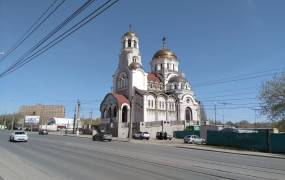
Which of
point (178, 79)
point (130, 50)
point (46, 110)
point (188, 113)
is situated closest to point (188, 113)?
point (188, 113)

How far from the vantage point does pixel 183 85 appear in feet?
268

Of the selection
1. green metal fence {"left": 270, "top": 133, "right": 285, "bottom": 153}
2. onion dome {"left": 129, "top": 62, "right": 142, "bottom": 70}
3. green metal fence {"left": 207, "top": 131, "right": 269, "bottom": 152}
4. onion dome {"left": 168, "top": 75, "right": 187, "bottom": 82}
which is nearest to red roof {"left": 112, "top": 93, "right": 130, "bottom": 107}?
onion dome {"left": 129, "top": 62, "right": 142, "bottom": 70}

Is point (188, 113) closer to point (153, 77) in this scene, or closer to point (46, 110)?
point (153, 77)

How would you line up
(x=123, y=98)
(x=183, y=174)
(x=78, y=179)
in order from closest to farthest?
1. (x=78, y=179)
2. (x=183, y=174)
3. (x=123, y=98)

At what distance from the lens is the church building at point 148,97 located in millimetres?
67812

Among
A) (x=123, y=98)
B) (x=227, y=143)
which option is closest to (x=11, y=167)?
(x=227, y=143)

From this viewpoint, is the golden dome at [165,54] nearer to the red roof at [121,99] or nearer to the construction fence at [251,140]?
the red roof at [121,99]

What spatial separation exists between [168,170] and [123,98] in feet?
200

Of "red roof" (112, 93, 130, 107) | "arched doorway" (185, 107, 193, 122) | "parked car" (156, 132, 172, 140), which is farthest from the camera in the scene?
"arched doorway" (185, 107, 193, 122)

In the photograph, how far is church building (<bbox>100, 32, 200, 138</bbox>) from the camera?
Answer: 67812 millimetres

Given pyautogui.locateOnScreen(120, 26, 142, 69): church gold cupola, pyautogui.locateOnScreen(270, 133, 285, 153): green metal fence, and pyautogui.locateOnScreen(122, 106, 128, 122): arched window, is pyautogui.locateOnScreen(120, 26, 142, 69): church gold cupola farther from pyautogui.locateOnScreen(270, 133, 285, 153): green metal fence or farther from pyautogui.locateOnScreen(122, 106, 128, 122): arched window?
pyautogui.locateOnScreen(270, 133, 285, 153): green metal fence

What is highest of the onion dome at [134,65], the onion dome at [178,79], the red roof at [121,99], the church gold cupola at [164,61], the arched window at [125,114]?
the church gold cupola at [164,61]

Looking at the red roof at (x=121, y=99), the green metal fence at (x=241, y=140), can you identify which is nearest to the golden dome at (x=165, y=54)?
the red roof at (x=121, y=99)

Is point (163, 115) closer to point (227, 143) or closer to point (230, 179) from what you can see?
point (227, 143)
